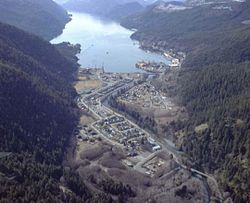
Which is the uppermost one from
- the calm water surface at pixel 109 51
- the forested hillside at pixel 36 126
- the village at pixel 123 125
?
the forested hillside at pixel 36 126

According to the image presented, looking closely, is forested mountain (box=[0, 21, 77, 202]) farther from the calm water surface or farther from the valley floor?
the calm water surface

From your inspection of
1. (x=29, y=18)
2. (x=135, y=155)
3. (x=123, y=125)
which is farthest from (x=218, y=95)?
(x=29, y=18)

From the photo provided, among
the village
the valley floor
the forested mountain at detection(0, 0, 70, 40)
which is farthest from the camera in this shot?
the forested mountain at detection(0, 0, 70, 40)

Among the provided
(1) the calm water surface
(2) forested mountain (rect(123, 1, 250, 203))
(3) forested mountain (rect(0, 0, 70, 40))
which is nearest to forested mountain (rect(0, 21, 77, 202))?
(2) forested mountain (rect(123, 1, 250, 203))

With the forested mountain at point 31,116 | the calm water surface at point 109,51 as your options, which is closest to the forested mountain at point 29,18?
the calm water surface at point 109,51

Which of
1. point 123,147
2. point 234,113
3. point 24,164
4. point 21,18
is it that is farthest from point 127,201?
point 21,18

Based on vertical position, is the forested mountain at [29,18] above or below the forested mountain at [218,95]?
below

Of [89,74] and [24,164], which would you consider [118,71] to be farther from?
[24,164]

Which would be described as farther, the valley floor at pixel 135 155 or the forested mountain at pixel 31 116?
the valley floor at pixel 135 155

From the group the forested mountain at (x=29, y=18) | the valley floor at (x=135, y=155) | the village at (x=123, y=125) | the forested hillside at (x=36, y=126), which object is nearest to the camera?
the forested hillside at (x=36, y=126)

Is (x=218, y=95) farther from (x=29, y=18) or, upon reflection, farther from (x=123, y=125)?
(x=29, y=18)

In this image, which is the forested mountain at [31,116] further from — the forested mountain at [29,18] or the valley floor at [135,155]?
the forested mountain at [29,18]
